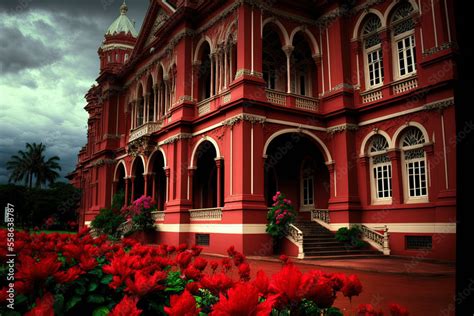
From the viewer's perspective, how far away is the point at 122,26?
37938 millimetres

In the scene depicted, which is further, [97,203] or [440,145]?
[97,203]

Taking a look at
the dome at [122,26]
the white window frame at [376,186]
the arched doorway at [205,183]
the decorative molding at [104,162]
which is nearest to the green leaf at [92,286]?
the white window frame at [376,186]

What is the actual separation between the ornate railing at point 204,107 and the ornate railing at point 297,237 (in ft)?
23.1

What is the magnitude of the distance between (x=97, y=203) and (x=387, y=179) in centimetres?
2159

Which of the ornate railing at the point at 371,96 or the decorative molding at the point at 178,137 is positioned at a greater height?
the ornate railing at the point at 371,96

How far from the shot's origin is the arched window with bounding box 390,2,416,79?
15648mm

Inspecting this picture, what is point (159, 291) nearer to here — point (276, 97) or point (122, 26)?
point (276, 97)

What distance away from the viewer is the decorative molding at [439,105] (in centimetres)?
1360

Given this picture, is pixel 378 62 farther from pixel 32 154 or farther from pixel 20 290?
pixel 32 154

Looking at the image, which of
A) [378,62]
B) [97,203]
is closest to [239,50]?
[378,62]

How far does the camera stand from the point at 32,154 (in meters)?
68.2

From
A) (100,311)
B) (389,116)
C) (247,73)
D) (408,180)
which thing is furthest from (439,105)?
(100,311)

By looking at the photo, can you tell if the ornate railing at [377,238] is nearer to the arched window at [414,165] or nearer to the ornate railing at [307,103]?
the arched window at [414,165]

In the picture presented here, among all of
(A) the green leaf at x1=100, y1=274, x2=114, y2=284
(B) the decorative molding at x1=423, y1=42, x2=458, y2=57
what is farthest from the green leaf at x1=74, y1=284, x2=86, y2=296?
(B) the decorative molding at x1=423, y1=42, x2=458, y2=57
